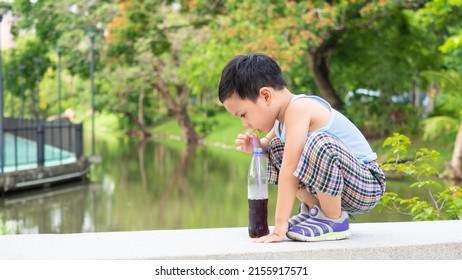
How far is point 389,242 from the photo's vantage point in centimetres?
443

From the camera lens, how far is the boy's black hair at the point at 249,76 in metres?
4.54

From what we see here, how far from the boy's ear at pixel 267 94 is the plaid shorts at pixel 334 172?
0.92 feet

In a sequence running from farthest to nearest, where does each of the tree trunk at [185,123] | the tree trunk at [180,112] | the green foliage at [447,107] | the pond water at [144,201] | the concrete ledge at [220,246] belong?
the tree trunk at [185,123], the tree trunk at [180,112], the green foliage at [447,107], the pond water at [144,201], the concrete ledge at [220,246]

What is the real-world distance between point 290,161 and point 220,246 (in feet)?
1.94

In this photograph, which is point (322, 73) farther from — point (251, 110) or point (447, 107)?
point (251, 110)

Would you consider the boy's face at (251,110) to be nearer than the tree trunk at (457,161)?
Yes

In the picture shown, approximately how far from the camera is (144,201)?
59.7 ft

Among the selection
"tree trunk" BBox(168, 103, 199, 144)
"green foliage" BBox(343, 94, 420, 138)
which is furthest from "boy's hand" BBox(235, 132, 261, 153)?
"tree trunk" BBox(168, 103, 199, 144)

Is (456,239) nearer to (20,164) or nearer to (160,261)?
(160,261)

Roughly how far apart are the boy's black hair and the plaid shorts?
14.1 inches

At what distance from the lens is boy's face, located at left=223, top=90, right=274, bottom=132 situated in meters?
4.60

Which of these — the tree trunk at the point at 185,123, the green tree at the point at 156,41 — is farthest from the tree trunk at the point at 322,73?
the tree trunk at the point at 185,123

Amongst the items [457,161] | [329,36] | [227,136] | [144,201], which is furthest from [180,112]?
[144,201]

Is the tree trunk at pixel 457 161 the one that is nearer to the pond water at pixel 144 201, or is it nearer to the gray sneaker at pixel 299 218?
the pond water at pixel 144 201
